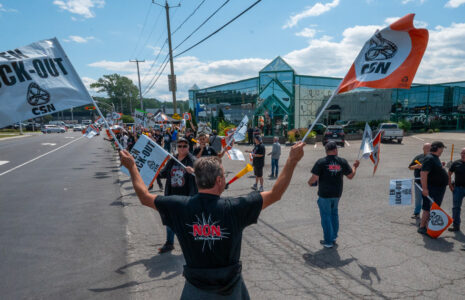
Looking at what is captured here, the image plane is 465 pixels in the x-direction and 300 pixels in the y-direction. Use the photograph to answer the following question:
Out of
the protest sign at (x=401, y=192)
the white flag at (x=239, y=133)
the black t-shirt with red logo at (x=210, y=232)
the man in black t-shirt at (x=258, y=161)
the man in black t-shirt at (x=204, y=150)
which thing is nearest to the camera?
the black t-shirt with red logo at (x=210, y=232)

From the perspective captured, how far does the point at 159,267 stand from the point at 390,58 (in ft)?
13.7

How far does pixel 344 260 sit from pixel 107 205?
20.4ft

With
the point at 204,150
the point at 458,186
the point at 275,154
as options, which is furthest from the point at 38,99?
the point at 275,154

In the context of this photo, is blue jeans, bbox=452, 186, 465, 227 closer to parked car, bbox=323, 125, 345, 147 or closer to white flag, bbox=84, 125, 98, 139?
white flag, bbox=84, 125, 98, 139

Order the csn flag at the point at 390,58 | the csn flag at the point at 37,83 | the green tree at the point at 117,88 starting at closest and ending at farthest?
the csn flag at the point at 390,58
the csn flag at the point at 37,83
the green tree at the point at 117,88

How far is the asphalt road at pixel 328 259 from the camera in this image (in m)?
3.76

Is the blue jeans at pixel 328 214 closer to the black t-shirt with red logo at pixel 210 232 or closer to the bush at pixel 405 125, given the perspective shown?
the black t-shirt with red logo at pixel 210 232

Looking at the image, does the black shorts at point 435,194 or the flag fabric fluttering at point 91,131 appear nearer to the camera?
the black shorts at point 435,194

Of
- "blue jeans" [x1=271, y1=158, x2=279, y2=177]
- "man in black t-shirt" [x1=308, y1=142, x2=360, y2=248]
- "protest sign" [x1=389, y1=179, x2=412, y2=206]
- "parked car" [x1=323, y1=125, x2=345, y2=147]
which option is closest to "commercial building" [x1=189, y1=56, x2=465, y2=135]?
"parked car" [x1=323, y1=125, x2=345, y2=147]

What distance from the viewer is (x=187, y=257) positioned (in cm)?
197

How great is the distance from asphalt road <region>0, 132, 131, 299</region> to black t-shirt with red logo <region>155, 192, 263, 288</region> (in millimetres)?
2409

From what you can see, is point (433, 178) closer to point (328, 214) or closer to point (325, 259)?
point (328, 214)

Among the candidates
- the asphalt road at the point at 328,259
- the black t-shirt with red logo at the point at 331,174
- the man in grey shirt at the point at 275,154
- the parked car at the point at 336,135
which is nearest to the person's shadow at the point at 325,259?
the asphalt road at the point at 328,259

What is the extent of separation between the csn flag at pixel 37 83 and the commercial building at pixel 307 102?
76.7 ft
